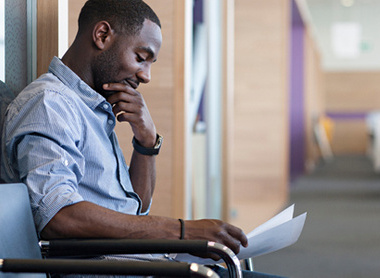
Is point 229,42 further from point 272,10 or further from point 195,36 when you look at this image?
point 272,10

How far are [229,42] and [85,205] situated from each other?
317cm

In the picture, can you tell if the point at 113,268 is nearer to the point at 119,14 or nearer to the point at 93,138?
the point at 93,138

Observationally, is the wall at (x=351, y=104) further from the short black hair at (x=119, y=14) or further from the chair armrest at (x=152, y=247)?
the chair armrest at (x=152, y=247)

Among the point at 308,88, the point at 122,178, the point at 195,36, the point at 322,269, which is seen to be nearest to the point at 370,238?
the point at 322,269

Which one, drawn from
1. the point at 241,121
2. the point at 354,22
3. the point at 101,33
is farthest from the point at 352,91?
the point at 101,33

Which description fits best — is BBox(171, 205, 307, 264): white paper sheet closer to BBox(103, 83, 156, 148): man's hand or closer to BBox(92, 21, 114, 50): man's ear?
BBox(103, 83, 156, 148): man's hand

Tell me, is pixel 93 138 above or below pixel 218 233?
above

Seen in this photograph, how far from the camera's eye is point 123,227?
4.38ft

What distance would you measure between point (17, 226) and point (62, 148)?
→ 0.18 m

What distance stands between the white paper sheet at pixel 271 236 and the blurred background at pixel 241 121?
0.77 meters

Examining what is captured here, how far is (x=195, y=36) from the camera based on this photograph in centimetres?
362

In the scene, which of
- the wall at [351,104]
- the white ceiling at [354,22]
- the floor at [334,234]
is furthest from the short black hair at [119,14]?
the wall at [351,104]

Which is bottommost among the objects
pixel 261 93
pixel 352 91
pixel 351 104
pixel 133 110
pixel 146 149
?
pixel 351 104

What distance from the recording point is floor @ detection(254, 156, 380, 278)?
370 cm
